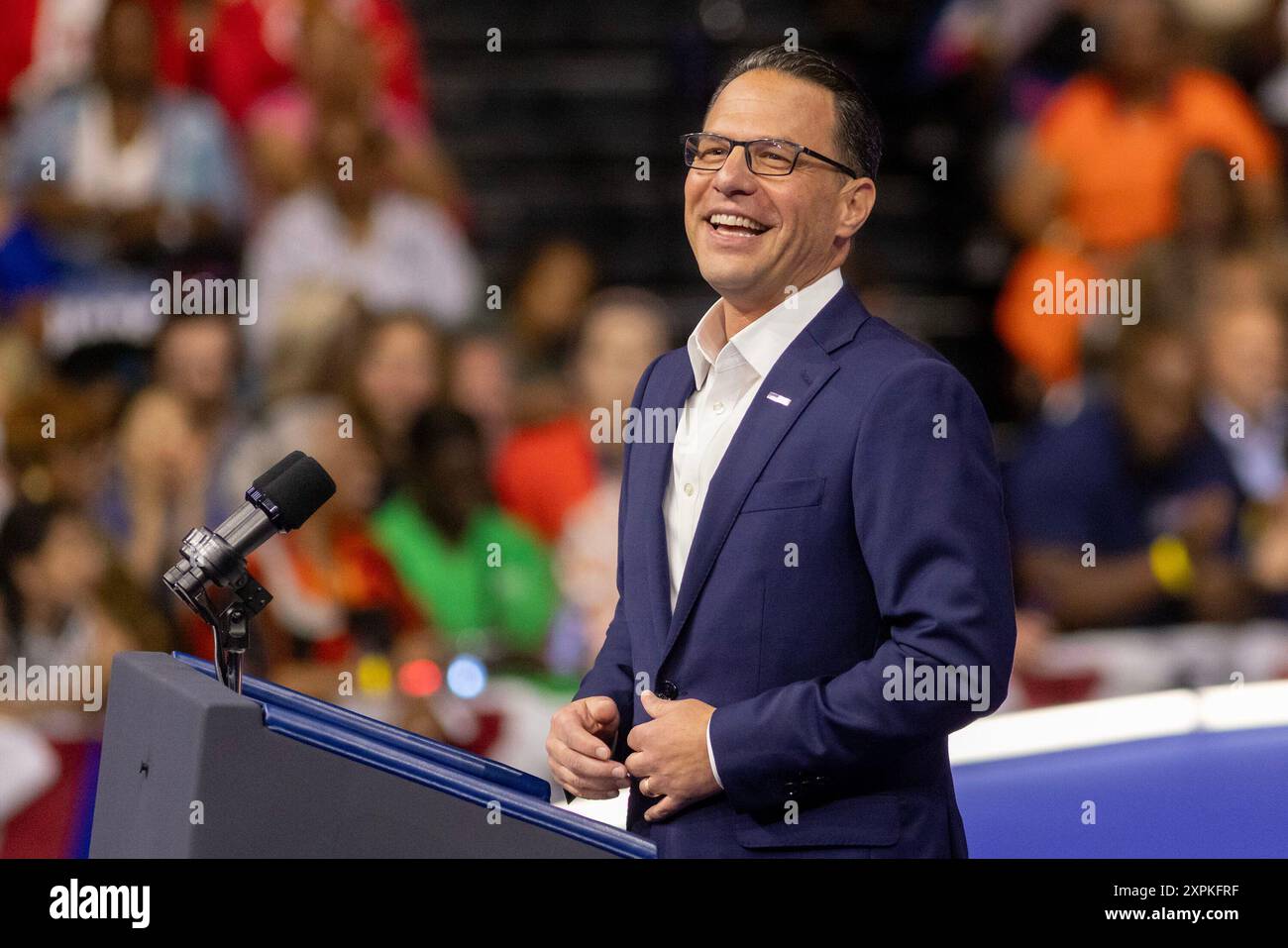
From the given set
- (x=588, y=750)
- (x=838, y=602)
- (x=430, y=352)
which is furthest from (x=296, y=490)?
(x=430, y=352)

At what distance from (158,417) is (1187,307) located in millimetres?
2711

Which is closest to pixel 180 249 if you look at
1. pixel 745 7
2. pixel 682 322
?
pixel 682 322

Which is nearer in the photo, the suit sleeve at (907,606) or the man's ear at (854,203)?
the suit sleeve at (907,606)

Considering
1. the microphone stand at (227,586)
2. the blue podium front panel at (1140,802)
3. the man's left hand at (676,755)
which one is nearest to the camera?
the microphone stand at (227,586)

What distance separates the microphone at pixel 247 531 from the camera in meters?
1.68

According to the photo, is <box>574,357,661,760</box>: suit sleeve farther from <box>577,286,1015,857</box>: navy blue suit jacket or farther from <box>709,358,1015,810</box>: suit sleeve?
<box>709,358,1015,810</box>: suit sleeve

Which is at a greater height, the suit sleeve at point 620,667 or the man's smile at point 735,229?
the man's smile at point 735,229

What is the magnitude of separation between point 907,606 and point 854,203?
19.2 inches

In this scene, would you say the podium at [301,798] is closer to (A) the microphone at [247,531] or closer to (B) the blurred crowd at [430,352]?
(A) the microphone at [247,531]

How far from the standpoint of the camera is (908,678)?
1708mm

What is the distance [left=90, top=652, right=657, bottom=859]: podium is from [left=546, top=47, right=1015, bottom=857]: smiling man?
20 centimetres

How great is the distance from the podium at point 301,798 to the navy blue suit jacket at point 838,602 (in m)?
0.20

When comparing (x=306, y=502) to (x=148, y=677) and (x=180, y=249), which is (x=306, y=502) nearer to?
(x=148, y=677)

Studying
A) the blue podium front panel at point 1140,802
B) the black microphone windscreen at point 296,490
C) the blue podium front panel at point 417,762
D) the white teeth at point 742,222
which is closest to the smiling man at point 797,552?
the white teeth at point 742,222
